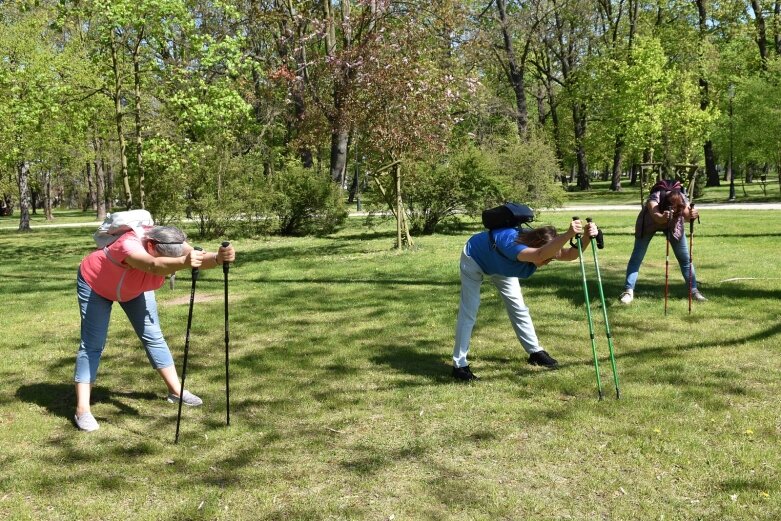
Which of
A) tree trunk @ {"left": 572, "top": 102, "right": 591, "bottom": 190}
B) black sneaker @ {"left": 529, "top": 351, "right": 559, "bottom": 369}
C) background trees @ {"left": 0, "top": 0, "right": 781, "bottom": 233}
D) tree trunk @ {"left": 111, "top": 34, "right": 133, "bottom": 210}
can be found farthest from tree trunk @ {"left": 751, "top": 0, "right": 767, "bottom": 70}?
black sneaker @ {"left": 529, "top": 351, "right": 559, "bottom": 369}

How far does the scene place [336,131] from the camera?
15000 millimetres

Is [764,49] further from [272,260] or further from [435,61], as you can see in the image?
[272,260]

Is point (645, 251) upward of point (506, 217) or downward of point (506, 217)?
downward

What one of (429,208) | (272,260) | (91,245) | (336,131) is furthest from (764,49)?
(91,245)

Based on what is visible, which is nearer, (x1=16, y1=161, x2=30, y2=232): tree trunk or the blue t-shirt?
the blue t-shirt

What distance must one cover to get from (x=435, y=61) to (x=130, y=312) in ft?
38.7

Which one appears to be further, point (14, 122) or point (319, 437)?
point (14, 122)

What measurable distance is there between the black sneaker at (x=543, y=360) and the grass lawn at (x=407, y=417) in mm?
96

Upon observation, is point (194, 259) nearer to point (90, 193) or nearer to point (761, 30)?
point (761, 30)

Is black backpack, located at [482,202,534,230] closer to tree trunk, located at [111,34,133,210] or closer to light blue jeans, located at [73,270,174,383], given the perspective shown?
light blue jeans, located at [73,270,174,383]

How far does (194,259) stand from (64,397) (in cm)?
245

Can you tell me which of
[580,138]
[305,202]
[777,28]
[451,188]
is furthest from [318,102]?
[580,138]

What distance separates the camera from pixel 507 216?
5176 mm

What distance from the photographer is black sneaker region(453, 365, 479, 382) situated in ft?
18.7
